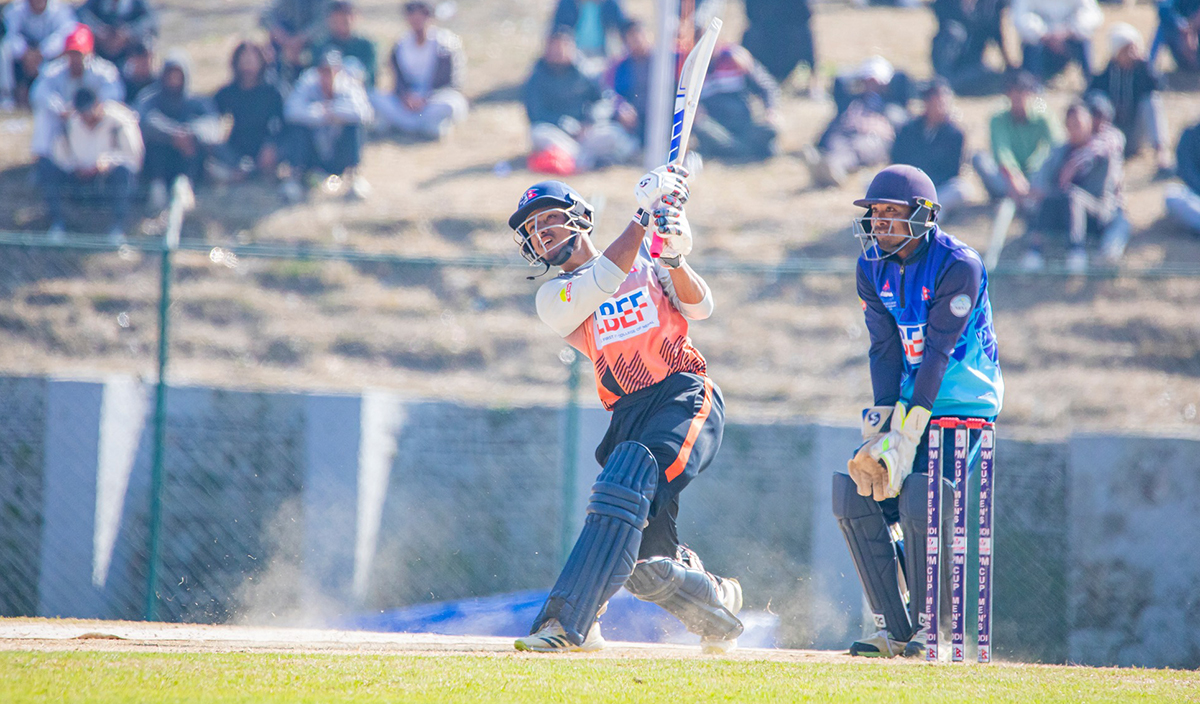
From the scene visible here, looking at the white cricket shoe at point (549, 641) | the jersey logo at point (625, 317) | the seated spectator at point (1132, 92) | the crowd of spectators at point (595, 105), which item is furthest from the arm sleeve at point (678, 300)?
the seated spectator at point (1132, 92)

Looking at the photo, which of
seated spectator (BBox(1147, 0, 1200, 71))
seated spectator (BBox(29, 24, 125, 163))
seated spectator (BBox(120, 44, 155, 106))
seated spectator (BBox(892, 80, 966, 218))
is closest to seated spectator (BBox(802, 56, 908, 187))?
seated spectator (BBox(892, 80, 966, 218))

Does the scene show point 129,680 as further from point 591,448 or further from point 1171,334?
point 1171,334

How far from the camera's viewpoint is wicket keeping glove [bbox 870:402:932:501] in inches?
189

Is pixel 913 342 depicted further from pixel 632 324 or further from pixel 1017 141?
pixel 1017 141

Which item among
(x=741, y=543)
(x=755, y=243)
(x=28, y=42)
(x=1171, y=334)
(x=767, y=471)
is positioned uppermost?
(x=28, y=42)

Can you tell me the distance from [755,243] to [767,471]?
164 inches

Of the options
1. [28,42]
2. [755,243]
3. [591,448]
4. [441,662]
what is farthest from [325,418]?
[28,42]

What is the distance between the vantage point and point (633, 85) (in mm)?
13562

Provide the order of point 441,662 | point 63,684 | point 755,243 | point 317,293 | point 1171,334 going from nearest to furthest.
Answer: point 63,684 < point 441,662 < point 1171,334 < point 317,293 < point 755,243

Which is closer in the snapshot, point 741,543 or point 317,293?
point 741,543

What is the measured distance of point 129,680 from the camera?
3814 mm

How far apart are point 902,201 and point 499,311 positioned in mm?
6820

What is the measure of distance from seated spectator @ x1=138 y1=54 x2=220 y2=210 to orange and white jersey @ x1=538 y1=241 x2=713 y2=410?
321 inches

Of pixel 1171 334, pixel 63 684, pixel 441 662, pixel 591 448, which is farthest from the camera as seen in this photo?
pixel 1171 334
